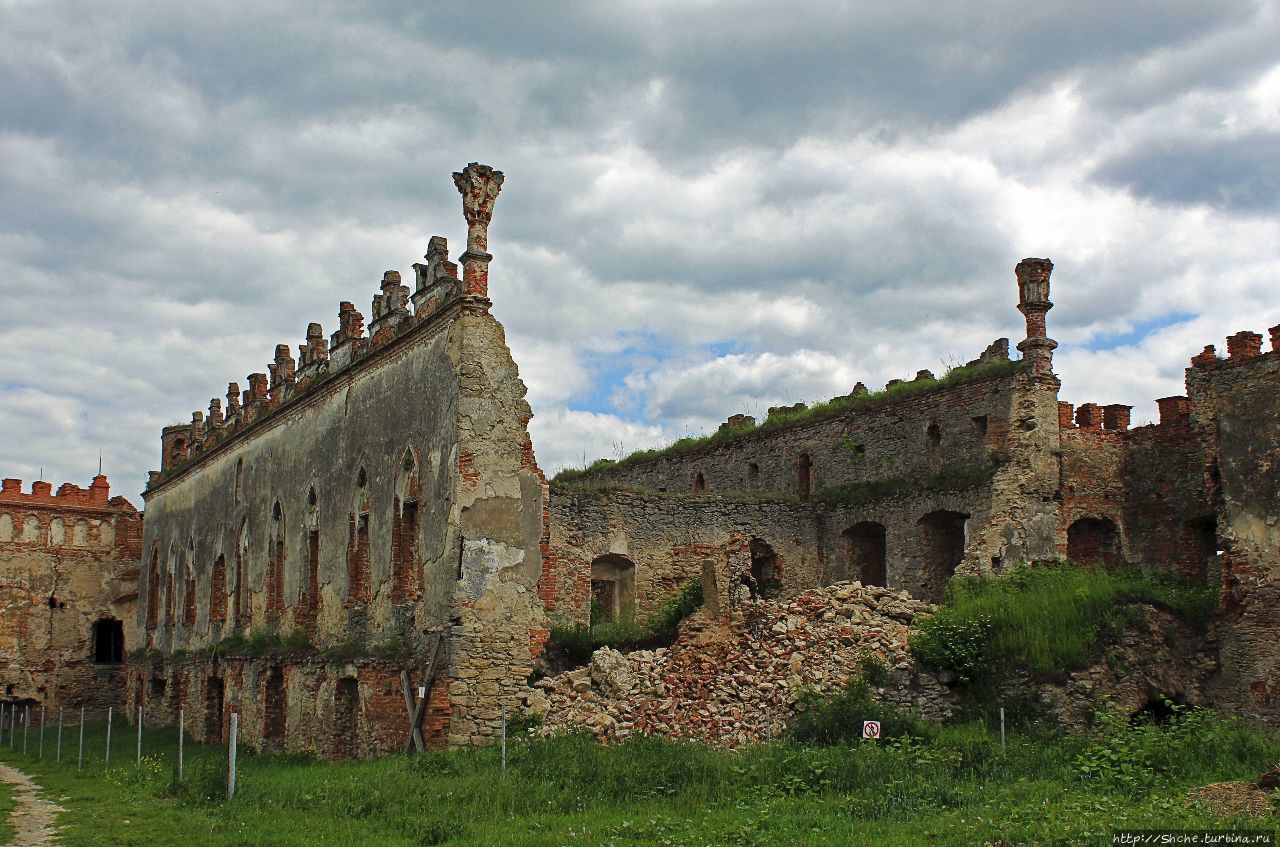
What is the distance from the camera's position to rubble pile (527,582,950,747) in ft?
50.5

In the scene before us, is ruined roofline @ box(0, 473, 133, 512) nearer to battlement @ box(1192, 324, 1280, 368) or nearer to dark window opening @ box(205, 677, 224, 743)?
dark window opening @ box(205, 677, 224, 743)

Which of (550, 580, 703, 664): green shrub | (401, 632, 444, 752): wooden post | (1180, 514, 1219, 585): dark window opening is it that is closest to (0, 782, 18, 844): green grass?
(401, 632, 444, 752): wooden post

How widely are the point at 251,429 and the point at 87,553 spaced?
13711 mm

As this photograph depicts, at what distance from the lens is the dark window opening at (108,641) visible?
1415 inches

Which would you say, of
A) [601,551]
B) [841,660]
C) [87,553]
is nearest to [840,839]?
[841,660]

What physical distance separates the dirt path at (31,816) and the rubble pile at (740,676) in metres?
5.81

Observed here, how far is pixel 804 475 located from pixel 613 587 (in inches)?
227

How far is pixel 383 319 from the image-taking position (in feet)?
65.6

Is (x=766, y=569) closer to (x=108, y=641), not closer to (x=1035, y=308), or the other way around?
(x=1035, y=308)

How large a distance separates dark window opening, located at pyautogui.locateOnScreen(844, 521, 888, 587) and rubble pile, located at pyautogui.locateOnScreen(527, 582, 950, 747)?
6681 millimetres

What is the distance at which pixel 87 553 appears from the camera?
36344mm

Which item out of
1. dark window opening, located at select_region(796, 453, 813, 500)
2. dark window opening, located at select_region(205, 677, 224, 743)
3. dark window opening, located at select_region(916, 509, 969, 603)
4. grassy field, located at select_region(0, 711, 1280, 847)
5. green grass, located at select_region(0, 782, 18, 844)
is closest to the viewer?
grassy field, located at select_region(0, 711, 1280, 847)

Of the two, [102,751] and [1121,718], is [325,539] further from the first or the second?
[1121,718]

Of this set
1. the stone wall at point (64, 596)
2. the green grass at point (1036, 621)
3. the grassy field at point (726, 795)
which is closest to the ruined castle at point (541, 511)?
the green grass at point (1036, 621)
